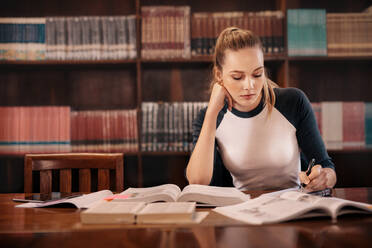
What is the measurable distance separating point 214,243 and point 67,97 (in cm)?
205

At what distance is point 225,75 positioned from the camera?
1.53m

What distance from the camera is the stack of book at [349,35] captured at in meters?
2.20

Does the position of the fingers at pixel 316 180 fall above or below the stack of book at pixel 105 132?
below

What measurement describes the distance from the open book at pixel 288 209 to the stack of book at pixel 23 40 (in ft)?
5.87

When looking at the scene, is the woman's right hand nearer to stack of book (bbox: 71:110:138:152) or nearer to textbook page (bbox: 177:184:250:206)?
textbook page (bbox: 177:184:250:206)

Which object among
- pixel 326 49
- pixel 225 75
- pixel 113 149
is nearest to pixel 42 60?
pixel 113 149

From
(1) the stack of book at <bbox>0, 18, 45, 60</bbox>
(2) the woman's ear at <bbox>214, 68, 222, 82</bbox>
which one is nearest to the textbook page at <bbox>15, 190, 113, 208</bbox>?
(2) the woman's ear at <bbox>214, 68, 222, 82</bbox>

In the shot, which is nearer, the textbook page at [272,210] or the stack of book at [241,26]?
the textbook page at [272,210]

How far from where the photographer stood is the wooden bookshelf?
7.95ft

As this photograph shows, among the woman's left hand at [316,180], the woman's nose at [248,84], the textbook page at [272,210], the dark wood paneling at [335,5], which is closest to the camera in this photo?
the textbook page at [272,210]

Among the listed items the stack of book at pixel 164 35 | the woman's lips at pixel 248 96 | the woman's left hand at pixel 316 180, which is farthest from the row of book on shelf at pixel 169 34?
the woman's left hand at pixel 316 180

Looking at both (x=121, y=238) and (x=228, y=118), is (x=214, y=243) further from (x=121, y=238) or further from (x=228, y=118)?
(x=228, y=118)

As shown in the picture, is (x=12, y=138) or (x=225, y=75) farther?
(x=12, y=138)

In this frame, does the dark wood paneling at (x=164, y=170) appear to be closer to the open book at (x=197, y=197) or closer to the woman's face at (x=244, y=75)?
the woman's face at (x=244, y=75)
